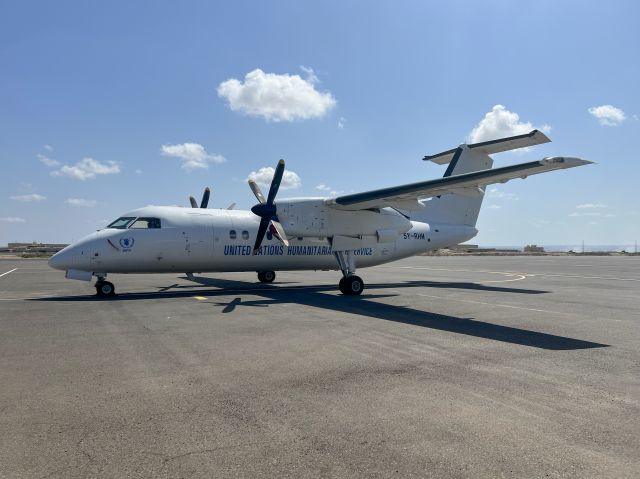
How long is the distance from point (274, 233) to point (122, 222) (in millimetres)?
5973

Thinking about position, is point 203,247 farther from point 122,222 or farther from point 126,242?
point 122,222

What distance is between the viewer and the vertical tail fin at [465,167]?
17.8 m

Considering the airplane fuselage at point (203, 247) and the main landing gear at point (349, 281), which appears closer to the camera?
the airplane fuselage at point (203, 247)

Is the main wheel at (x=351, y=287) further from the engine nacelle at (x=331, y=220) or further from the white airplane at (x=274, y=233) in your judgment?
the engine nacelle at (x=331, y=220)

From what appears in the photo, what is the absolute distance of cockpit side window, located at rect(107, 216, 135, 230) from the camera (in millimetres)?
17448

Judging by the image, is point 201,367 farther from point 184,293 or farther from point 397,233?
Result: point 397,233

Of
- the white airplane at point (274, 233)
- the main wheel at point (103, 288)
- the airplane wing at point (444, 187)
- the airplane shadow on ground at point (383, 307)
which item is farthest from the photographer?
the main wheel at point (103, 288)

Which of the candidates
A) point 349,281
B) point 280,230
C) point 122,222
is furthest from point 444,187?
point 122,222

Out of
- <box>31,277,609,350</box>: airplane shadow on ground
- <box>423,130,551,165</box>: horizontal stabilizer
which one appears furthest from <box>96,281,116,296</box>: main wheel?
<box>423,130,551,165</box>: horizontal stabilizer

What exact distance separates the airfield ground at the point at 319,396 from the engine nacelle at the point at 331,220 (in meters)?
6.63

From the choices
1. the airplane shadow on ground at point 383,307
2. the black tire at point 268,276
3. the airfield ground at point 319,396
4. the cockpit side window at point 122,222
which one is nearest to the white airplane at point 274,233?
the cockpit side window at point 122,222

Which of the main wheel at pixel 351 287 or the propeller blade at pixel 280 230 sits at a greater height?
the propeller blade at pixel 280 230

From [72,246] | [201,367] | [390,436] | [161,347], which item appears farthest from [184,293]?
[390,436]

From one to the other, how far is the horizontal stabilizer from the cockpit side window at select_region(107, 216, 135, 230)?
15.2 meters
